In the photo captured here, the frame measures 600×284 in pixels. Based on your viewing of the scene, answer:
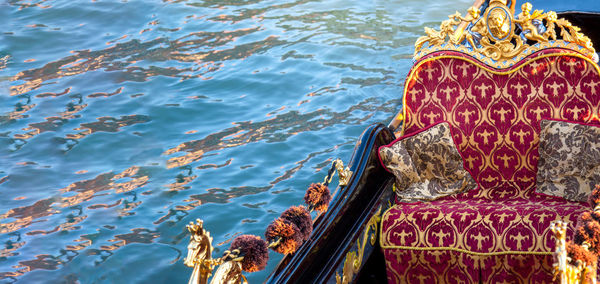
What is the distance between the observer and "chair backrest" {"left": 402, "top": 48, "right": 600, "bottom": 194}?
3082 mm

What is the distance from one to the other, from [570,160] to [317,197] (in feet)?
3.71

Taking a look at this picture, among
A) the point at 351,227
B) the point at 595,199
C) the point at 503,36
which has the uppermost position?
the point at 503,36

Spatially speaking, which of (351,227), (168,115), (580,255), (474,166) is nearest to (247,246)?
(351,227)

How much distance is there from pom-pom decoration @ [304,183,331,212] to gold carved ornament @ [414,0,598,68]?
0.96 m

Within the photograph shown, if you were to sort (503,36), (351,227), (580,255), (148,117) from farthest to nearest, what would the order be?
(148,117) < (503,36) < (351,227) < (580,255)

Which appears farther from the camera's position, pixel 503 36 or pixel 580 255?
pixel 503 36

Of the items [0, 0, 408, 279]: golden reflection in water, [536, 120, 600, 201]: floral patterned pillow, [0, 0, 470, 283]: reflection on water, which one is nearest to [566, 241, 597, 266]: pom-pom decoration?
[536, 120, 600, 201]: floral patterned pillow

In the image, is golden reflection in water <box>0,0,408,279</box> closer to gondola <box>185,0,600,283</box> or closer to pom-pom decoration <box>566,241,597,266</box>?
gondola <box>185,0,600,283</box>

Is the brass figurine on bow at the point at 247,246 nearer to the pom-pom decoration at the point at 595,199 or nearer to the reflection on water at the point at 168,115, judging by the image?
the pom-pom decoration at the point at 595,199

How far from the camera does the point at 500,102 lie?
3.20 metres

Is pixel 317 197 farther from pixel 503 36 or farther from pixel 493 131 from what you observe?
pixel 503 36

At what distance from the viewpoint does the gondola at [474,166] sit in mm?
2807

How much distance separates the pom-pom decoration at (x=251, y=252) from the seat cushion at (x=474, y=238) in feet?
2.93

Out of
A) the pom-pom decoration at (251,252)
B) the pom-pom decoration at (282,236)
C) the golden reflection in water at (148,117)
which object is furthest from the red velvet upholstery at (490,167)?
the golden reflection in water at (148,117)
